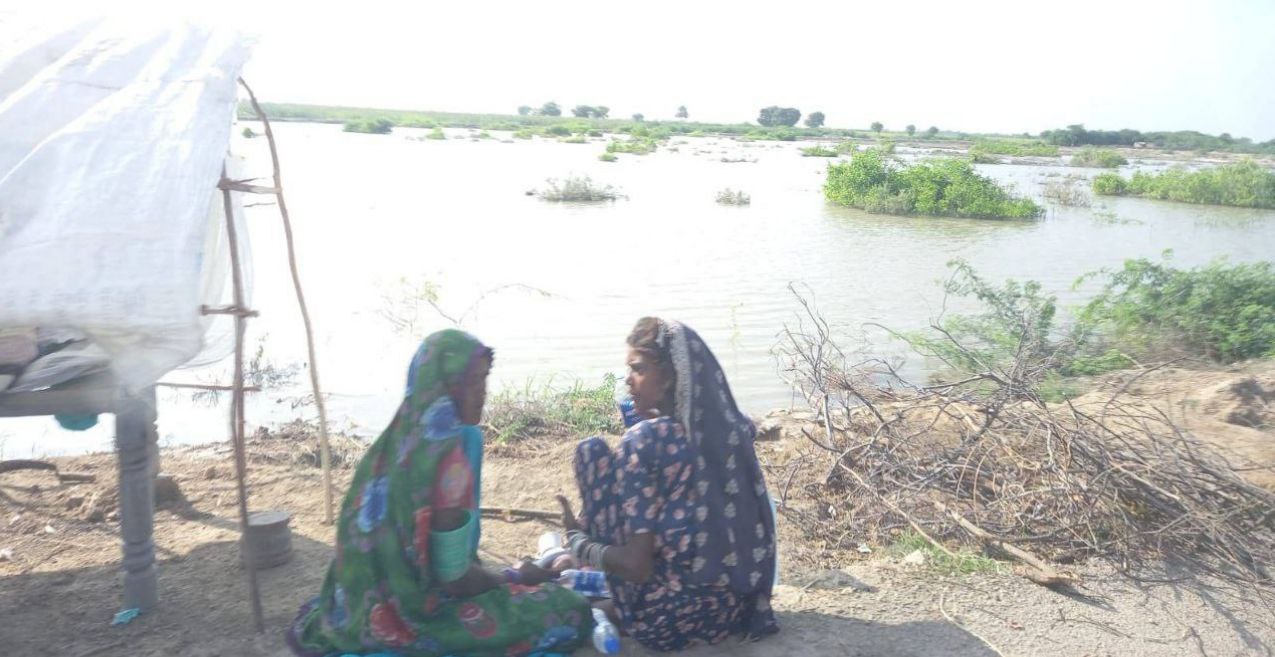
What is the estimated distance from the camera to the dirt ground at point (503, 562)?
3.26 m

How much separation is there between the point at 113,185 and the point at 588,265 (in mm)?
10269

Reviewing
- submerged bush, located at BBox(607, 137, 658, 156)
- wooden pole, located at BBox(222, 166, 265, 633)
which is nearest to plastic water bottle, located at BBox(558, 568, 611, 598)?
wooden pole, located at BBox(222, 166, 265, 633)

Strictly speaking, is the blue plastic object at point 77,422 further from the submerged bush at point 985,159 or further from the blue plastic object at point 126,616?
the submerged bush at point 985,159

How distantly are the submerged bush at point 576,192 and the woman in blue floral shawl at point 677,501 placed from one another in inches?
698

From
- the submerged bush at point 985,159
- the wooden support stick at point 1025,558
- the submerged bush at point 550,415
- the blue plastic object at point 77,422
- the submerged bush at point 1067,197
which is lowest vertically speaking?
the submerged bush at point 550,415

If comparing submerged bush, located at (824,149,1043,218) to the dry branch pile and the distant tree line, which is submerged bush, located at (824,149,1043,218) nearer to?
the dry branch pile

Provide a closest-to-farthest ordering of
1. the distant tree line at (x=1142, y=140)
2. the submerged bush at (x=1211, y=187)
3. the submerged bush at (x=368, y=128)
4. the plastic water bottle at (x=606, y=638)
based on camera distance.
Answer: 1. the plastic water bottle at (x=606, y=638)
2. the submerged bush at (x=1211, y=187)
3. the submerged bush at (x=368, y=128)
4. the distant tree line at (x=1142, y=140)

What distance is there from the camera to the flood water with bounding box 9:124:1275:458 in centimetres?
825

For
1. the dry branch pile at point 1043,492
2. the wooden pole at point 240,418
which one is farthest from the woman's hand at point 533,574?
the dry branch pile at point 1043,492

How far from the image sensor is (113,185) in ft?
9.39

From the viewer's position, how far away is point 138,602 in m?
3.40

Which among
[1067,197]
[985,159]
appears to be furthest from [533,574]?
[985,159]

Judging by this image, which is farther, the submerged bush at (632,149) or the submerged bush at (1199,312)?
the submerged bush at (632,149)

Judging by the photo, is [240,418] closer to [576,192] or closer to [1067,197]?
[576,192]
